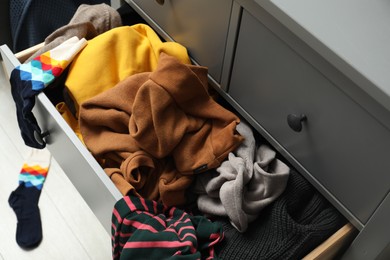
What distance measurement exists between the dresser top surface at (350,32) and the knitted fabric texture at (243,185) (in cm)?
27

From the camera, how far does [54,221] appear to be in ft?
4.03

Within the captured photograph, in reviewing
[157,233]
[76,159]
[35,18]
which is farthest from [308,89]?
[35,18]

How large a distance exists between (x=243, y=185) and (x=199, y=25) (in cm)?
29

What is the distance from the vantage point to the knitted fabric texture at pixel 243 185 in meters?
0.84

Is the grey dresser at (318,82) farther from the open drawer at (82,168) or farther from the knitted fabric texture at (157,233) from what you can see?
the knitted fabric texture at (157,233)

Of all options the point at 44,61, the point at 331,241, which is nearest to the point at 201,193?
the point at 331,241

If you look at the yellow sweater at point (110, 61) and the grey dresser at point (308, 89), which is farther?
the yellow sweater at point (110, 61)

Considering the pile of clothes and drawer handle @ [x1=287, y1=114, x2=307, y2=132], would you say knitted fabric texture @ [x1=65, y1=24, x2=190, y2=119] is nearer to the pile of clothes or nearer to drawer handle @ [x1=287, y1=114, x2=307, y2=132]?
the pile of clothes

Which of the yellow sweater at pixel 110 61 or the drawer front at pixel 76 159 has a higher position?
the yellow sweater at pixel 110 61

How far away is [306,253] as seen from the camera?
2.83 feet

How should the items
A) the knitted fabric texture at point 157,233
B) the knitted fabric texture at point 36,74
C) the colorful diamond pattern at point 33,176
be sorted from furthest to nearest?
the colorful diamond pattern at point 33,176 < the knitted fabric texture at point 36,74 < the knitted fabric texture at point 157,233

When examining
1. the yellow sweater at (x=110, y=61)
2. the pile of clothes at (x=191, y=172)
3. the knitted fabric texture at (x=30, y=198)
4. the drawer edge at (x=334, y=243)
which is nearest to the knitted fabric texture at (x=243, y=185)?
the pile of clothes at (x=191, y=172)

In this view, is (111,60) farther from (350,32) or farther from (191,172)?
(350,32)

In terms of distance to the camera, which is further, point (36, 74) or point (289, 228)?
point (36, 74)
